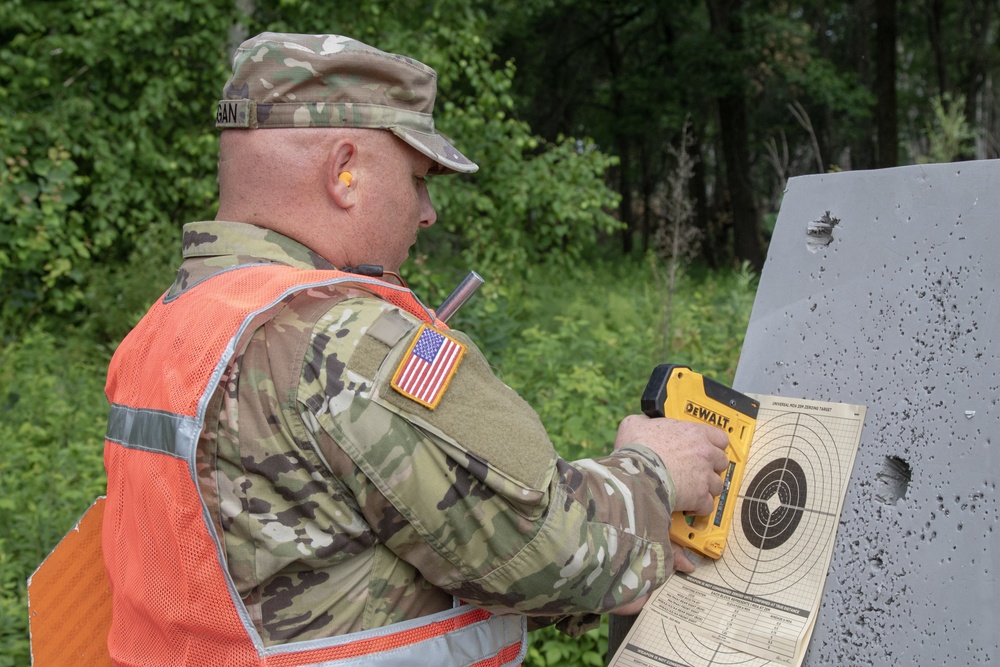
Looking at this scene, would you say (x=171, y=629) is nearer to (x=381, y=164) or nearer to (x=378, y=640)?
(x=378, y=640)

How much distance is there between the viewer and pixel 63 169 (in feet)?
21.5

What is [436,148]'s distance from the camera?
60.9 inches

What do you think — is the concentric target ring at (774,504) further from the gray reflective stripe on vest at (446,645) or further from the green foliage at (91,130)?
the green foliage at (91,130)

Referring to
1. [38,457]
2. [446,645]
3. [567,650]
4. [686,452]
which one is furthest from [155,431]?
[38,457]

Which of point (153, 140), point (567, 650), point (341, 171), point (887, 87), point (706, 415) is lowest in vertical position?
point (567, 650)

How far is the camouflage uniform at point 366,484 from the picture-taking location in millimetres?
1269

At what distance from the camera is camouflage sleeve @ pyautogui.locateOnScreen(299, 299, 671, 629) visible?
1265mm

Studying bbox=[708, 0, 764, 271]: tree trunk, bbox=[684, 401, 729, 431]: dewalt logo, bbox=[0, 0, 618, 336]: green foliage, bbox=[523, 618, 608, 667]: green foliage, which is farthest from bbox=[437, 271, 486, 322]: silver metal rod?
bbox=[708, 0, 764, 271]: tree trunk

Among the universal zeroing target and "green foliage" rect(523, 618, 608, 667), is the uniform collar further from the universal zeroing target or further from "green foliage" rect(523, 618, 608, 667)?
"green foliage" rect(523, 618, 608, 667)

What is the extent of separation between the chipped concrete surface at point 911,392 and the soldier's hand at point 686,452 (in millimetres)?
260

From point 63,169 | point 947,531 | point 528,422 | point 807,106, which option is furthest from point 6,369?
point 807,106

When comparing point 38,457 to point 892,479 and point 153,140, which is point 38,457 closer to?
point 153,140

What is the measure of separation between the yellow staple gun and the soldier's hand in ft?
0.11

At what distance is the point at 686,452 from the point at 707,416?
137 mm
